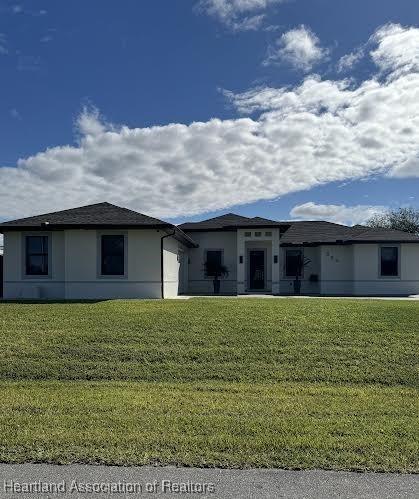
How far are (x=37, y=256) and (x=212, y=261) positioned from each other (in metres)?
9.87

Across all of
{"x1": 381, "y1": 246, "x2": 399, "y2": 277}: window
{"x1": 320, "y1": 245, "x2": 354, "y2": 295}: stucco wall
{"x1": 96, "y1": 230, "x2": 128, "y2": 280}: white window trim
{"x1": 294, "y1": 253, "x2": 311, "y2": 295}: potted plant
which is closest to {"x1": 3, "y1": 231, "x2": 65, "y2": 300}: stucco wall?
{"x1": 96, "y1": 230, "x2": 128, "y2": 280}: white window trim

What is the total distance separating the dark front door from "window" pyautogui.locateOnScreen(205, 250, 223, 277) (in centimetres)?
169

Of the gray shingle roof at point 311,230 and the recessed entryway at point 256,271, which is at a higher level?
the gray shingle roof at point 311,230

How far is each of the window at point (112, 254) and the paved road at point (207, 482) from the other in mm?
14169

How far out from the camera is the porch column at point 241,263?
79.4 ft

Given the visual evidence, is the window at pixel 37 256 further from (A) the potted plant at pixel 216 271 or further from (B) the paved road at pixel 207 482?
(B) the paved road at pixel 207 482

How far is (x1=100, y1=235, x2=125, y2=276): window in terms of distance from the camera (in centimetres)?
1856

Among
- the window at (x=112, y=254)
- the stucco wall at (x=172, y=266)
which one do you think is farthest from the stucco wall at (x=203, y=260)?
the window at (x=112, y=254)

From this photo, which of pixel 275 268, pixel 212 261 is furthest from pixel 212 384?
pixel 212 261

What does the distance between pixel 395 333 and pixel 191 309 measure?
208 inches

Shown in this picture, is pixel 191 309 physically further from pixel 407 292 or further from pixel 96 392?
pixel 407 292

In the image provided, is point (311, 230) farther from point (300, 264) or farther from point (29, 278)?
point (29, 278)

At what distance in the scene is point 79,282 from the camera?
1856 cm

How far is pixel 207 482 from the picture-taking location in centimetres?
425
